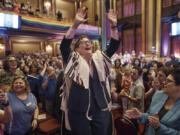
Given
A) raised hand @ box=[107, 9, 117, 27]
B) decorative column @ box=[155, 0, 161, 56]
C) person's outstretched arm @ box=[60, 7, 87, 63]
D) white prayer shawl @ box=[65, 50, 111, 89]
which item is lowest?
white prayer shawl @ box=[65, 50, 111, 89]

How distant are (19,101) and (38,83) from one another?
1.56m

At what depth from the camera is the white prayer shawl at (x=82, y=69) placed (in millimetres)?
1224

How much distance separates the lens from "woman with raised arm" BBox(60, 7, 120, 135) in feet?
4.02

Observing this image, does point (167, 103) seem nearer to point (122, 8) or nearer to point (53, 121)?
point (53, 121)

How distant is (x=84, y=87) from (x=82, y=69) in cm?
16

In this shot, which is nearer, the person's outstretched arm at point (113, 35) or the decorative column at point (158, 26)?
the person's outstretched arm at point (113, 35)

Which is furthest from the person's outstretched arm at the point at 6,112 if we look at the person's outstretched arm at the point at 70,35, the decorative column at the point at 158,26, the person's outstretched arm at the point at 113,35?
the decorative column at the point at 158,26

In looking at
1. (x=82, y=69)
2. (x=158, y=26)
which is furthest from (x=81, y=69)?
(x=158, y=26)

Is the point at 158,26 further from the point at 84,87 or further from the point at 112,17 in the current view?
the point at 84,87

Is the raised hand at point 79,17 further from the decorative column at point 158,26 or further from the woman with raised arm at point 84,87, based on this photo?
the decorative column at point 158,26

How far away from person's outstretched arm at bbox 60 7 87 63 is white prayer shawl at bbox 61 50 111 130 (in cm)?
8

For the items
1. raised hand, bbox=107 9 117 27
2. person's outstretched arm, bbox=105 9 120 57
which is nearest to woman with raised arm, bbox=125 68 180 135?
person's outstretched arm, bbox=105 9 120 57

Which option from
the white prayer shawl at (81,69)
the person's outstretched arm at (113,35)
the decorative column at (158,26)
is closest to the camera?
the white prayer shawl at (81,69)

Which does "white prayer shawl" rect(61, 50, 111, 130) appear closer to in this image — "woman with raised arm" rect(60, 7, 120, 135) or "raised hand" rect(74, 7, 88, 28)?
"woman with raised arm" rect(60, 7, 120, 135)
